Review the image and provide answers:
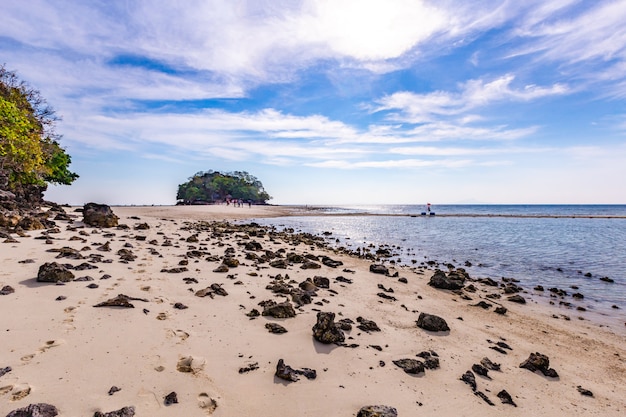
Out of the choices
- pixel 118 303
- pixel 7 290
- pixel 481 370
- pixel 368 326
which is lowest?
pixel 481 370

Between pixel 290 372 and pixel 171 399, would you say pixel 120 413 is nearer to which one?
pixel 171 399

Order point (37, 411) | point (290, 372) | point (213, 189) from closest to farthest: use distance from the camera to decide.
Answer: point (37, 411)
point (290, 372)
point (213, 189)

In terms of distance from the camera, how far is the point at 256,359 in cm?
540

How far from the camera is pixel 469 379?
543cm

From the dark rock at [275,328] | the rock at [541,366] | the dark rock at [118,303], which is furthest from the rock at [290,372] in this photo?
the rock at [541,366]

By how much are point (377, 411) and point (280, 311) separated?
3635 millimetres

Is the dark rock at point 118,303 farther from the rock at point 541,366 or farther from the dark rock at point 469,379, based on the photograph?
the rock at point 541,366

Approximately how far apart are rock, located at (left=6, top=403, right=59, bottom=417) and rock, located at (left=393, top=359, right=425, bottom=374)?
5.06 m

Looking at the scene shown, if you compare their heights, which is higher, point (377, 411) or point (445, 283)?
point (377, 411)

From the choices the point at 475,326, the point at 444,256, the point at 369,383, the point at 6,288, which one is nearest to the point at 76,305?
the point at 6,288

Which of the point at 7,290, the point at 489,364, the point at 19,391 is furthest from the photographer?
the point at 7,290

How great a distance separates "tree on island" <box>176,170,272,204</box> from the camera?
130625 millimetres

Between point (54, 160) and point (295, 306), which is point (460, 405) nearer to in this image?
point (295, 306)

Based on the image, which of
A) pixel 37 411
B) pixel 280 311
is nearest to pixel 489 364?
pixel 280 311
